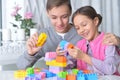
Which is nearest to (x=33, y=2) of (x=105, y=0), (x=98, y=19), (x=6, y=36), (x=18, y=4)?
(x=18, y=4)

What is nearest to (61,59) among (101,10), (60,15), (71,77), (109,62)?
(71,77)

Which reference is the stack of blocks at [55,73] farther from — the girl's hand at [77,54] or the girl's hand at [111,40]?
the girl's hand at [111,40]

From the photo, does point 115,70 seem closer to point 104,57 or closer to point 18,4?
point 104,57

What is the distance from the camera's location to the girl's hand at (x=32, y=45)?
1.22 m

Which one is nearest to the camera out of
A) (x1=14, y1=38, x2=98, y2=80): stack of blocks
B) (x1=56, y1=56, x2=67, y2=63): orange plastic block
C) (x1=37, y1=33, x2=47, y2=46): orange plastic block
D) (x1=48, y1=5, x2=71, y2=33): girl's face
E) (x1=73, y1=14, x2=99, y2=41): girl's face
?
(x1=14, y1=38, x2=98, y2=80): stack of blocks

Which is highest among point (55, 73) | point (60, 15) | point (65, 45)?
point (60, 15)

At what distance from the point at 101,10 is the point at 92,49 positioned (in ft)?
3.31

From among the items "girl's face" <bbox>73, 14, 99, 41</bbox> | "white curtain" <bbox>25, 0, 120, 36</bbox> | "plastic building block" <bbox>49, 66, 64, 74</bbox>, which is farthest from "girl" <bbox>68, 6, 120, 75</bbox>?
"white curtain" <bbox>25, 0, 120, 36</bbox>

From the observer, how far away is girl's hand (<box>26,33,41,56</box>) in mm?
1217

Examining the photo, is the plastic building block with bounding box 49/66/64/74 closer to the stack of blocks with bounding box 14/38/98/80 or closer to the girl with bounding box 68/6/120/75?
the stack of blocks with bounding box 14/38/98/80

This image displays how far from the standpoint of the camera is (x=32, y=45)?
1.25 meters

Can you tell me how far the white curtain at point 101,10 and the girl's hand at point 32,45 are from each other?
3.19ft

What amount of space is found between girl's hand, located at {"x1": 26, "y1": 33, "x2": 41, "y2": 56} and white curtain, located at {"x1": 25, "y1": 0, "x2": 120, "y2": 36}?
3.19ft

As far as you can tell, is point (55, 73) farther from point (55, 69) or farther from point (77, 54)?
point (77, 54)
